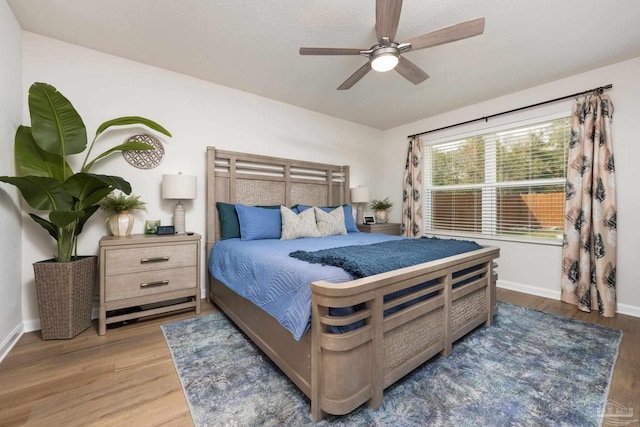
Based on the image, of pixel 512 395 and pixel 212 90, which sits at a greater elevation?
pixel 212 90

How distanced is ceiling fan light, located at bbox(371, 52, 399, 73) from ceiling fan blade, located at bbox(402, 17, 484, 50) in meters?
0.14

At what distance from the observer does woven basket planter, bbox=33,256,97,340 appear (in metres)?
2.02

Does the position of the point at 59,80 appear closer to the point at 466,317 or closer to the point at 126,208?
the point at 126,208

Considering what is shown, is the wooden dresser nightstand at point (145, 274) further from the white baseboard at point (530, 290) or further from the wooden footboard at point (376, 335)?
the white baseboard at point (530, 290)

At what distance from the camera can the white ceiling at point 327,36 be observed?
1959mm

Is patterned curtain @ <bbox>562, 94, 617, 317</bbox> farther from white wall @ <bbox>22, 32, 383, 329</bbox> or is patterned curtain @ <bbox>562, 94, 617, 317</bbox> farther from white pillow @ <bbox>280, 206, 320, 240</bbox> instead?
white wall @ <bbox>22, 32, 383, 329</bbox>

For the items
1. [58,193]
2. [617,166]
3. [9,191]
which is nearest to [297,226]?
[58,193]

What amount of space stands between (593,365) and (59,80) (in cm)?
483

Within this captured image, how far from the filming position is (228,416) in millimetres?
1326

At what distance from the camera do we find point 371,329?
1337mm

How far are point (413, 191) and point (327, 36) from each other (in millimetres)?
2865

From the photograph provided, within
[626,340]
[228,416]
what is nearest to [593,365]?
[626,340]

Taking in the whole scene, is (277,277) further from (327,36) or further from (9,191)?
(9,191)

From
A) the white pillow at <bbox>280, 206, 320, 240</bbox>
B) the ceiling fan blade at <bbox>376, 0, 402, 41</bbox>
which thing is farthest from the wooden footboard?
the ceiling fan blade at <bbox>376, 0, 402, 41</bbox>
